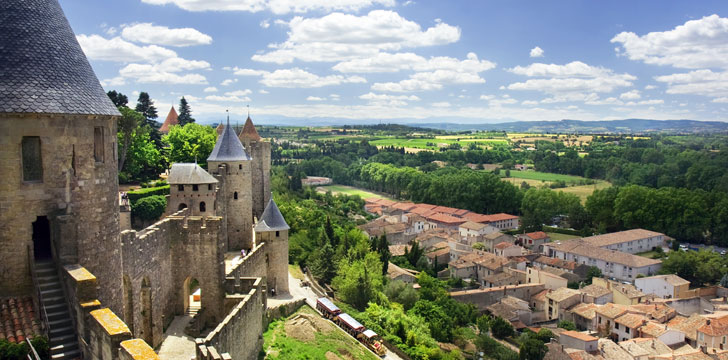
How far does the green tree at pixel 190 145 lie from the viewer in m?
41.8

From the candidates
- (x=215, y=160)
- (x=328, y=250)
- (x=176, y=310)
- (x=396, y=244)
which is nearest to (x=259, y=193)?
(x=328, y=250)

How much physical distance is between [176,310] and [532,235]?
72494 millimetres

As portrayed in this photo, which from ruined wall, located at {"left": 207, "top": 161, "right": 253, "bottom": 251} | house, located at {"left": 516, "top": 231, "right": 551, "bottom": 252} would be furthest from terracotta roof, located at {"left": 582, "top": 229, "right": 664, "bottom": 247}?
ruined wall, located at {"left": 207, "top": 161, "right": 253, "bottom": 251}

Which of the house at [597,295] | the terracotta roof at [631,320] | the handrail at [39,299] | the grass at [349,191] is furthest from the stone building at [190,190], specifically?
the grass at [349,191]

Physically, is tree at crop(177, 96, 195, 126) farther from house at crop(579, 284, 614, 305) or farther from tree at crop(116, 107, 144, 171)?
house at crop(579, 284, 614, 305)

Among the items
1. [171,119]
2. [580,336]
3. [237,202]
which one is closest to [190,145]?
[237,202]

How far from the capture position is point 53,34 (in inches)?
416

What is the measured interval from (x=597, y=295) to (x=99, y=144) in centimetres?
5782

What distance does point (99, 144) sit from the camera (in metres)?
10.9

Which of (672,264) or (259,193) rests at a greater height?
(259,193)

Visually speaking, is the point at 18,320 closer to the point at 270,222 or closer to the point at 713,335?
the point at 270,222

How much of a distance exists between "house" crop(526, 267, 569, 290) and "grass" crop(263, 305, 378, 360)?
4126 centimetres

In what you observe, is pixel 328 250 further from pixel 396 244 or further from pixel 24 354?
pixel 396 244

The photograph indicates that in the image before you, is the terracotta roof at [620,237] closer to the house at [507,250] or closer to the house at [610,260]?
the house at [610,260]
